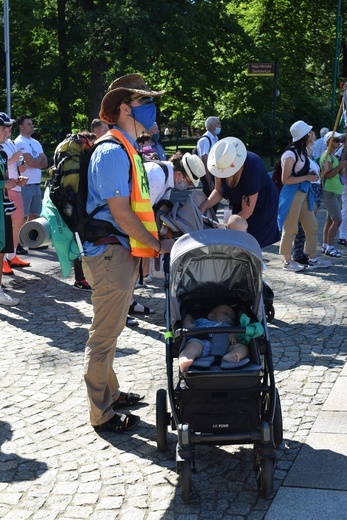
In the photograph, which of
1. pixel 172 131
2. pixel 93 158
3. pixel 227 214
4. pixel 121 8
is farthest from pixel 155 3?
pixel 93 158

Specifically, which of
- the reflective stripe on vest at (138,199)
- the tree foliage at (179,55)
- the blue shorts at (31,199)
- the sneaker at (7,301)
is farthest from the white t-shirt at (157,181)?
the tree foliage at (179,55)

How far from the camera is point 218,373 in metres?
4.49

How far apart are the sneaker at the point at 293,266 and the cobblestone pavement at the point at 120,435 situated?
4.42 ft

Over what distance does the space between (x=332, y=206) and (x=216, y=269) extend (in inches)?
296

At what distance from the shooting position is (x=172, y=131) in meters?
38.4

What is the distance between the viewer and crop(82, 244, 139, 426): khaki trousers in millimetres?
5152

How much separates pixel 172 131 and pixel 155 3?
11737mm

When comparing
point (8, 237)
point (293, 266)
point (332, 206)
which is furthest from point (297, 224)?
point (8, 237)

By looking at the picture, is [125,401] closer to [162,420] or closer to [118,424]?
[118,424]

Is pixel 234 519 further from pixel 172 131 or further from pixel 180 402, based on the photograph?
pixel 172 131

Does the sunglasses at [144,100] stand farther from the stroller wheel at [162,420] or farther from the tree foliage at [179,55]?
the tree foliage at [179,55]

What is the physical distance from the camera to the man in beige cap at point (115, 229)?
498 centimetres

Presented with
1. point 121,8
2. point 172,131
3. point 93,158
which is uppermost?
point 121,8

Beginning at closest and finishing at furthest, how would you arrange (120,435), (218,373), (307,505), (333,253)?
(307,505) → (218,373) → (120,435) → (333,253)
